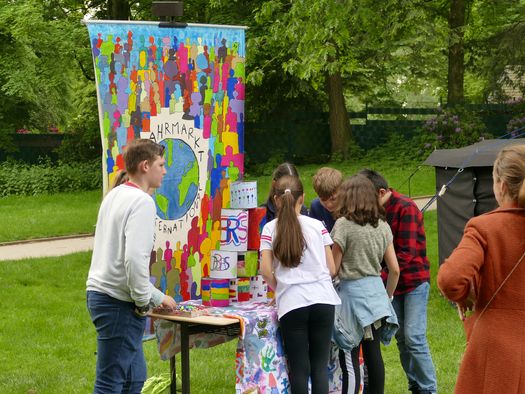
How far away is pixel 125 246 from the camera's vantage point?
4598 millimetres

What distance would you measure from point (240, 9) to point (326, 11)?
33.2ft

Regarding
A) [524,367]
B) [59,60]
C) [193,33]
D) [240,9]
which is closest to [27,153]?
[59,60]

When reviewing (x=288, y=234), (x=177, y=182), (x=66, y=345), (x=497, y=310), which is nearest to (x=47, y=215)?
(x=66, y=345)

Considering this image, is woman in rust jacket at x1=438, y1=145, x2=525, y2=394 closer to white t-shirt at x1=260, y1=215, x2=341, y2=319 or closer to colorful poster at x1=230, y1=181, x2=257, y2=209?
white t-shirt at x1=260, y1=215, x2=341, y2=319

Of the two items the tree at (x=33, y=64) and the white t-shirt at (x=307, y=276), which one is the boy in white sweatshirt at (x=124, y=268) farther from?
the tree at (x=33, y=64)

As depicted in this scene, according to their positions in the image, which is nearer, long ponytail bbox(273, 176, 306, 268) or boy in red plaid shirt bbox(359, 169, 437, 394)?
long ponytail bbox(273, 176, 306, 268)

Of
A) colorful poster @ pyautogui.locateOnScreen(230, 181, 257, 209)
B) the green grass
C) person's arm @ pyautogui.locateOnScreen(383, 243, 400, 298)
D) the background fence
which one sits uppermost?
colorful poster @ pyautogui.locateOnScreen(230, 181, 257, 209)

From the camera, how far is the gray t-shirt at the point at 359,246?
5.45 metres

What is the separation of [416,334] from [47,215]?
1244cm

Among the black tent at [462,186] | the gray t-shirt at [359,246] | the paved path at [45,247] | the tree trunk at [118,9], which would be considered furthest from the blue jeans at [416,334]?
the tree trunk at [118,9]

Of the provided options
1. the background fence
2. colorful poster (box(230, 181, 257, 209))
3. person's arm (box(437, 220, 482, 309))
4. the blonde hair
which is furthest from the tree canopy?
person's arm (box(437, 220, 482, 309))

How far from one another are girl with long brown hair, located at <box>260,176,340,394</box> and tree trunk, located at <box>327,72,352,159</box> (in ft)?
66.3

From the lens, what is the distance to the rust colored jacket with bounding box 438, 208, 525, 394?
11.3 feet

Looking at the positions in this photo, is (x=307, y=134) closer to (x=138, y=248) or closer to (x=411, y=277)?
(x=411, y=277)
